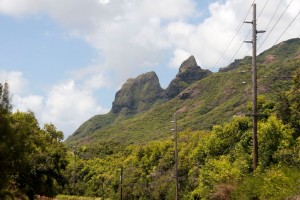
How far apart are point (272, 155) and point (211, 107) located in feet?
350

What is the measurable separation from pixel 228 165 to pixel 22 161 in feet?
77.2

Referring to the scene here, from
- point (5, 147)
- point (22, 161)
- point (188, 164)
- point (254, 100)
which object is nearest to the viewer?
point (5, 147)

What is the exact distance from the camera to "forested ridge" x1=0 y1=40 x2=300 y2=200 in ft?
65.3

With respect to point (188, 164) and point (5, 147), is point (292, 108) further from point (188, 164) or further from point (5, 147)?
point (5, 147)

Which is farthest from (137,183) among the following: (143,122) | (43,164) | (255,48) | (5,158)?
(143,122)

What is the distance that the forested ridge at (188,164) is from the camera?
19.9 m

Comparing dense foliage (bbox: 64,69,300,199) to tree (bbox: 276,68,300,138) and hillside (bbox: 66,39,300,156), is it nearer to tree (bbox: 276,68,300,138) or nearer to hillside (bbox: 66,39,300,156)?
tree (bbox: 276,68,300,138)

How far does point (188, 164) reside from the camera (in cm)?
5256

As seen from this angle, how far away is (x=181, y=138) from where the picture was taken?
65000 millimetres

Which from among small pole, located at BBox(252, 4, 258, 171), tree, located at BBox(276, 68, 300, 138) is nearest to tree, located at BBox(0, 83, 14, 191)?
small pole, located at BBox(252, 4, 258, 171)

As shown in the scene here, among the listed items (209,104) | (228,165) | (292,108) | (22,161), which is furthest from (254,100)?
(209,104)

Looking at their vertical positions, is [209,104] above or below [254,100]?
above

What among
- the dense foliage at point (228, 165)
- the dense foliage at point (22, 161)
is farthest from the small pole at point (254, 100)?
the dense foliage at point (22, 161)

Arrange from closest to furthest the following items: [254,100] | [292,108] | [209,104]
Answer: [254,100]
[292,108]
[209,104]
